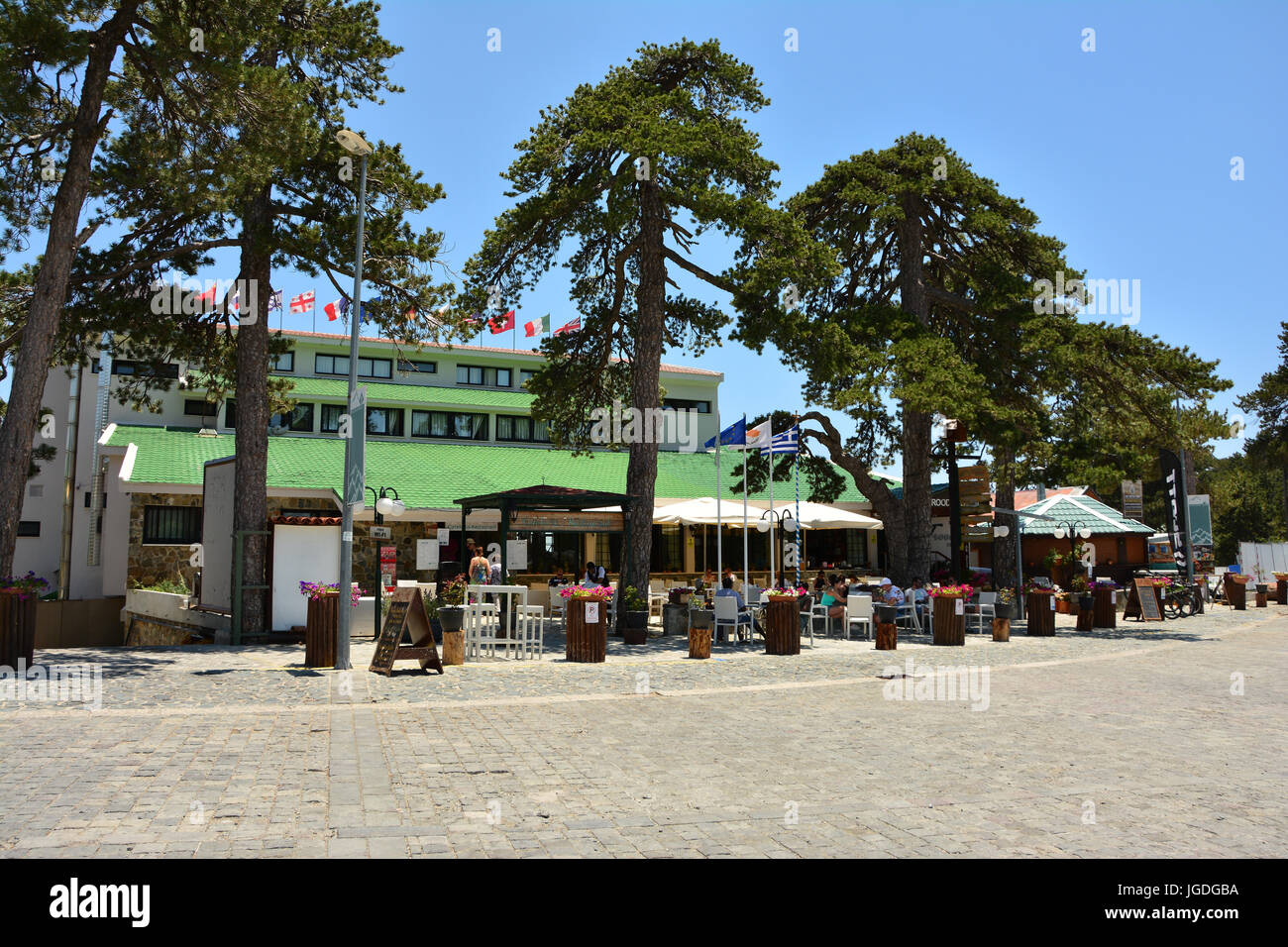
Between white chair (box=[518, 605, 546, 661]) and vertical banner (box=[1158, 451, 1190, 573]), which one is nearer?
white chair (box=[518, 605, 546, 661])

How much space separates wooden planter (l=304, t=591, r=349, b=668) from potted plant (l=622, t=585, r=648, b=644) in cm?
609

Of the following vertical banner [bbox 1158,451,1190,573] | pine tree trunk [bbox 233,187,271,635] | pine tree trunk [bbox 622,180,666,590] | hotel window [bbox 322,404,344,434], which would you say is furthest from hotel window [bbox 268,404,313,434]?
vertical banner [bbox 1158,451,1190,573]

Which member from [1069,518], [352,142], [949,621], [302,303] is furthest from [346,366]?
[949,621]

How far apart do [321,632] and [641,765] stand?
7641 mm

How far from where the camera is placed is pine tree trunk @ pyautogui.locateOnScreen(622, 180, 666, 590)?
62.8 feet

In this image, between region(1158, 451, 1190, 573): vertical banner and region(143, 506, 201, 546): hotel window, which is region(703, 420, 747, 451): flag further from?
region(1158, 451, 1190, 573): vertical banner

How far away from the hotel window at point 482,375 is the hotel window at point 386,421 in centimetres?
632

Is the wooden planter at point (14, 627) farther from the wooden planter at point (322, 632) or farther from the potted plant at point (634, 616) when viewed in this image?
the potted plant at point (634, 616)

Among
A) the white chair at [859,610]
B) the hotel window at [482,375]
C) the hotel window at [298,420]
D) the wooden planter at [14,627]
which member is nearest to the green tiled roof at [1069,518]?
the white chair at [859,610]

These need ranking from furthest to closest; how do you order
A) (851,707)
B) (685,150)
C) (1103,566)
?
(1103,566), (685,150), (851,707)
